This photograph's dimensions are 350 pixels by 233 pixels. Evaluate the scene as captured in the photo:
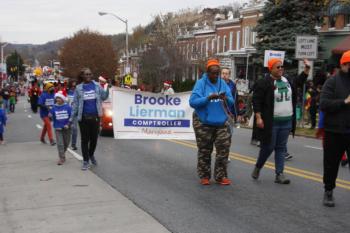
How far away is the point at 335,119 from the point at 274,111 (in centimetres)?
156

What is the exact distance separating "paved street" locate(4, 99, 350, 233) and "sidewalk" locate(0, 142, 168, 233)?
256 millimetres

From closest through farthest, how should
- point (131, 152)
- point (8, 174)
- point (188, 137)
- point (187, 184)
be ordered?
point (187, 184) < point (8, 174) < point (188, 137) < point (131, 152)

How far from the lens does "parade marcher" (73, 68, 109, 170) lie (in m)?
10.2

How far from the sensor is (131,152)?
1280 centimetres

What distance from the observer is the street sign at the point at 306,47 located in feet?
62.3

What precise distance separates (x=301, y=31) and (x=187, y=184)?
2712 centimetres

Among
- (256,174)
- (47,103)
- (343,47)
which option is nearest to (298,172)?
(256,174)

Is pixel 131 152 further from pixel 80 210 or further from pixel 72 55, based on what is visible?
pixel 72 55

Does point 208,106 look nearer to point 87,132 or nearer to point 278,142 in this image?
point 278,142

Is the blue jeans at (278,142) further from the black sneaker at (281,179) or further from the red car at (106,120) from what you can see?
the red car at (106,120)

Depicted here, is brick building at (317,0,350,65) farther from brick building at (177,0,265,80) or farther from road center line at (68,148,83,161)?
road center line at (68,148,83,161)

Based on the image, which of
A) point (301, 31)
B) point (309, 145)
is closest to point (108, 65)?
point (301, 31)

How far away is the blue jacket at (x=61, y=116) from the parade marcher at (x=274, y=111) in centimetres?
482

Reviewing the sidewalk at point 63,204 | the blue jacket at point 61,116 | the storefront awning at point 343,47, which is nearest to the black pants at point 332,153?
the sidewalk at point 63,204
